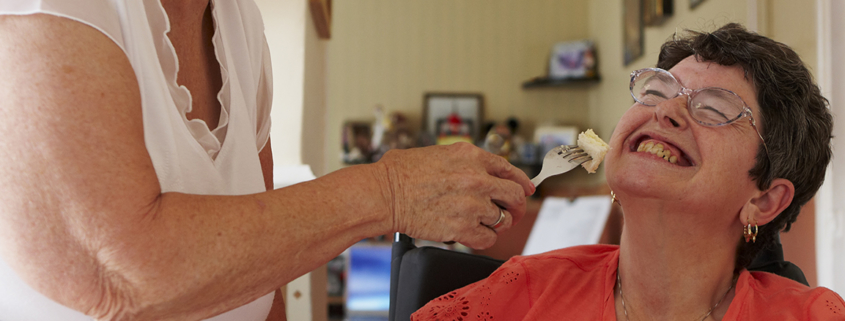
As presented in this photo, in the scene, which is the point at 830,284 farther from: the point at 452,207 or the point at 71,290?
the point at 71,290

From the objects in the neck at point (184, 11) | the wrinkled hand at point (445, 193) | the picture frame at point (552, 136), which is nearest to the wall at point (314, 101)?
the neck at point (184, 11)

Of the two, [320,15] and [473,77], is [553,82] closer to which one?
[473,77]

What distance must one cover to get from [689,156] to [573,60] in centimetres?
434

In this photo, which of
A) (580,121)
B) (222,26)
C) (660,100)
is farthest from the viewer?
(580,121)

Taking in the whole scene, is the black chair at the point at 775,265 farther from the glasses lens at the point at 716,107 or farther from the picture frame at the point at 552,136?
the picture frame at the point at 552,136

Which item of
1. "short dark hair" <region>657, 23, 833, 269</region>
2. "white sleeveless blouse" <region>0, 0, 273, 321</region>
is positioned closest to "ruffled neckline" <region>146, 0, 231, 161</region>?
"white sleeveless blouse" <region>0, 0, 273, 321</region>

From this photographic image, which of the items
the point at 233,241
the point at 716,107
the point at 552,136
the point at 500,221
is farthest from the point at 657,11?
the point at 233,241

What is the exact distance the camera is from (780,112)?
1284 millimetres

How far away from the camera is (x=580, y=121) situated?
5641 mm

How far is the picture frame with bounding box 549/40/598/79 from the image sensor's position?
5.34m

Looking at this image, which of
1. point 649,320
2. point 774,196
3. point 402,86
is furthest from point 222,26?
point 402,86

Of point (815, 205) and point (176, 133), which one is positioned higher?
point (176, 133)

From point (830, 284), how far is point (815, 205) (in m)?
0.27

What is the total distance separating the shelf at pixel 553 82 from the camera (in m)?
5.30
